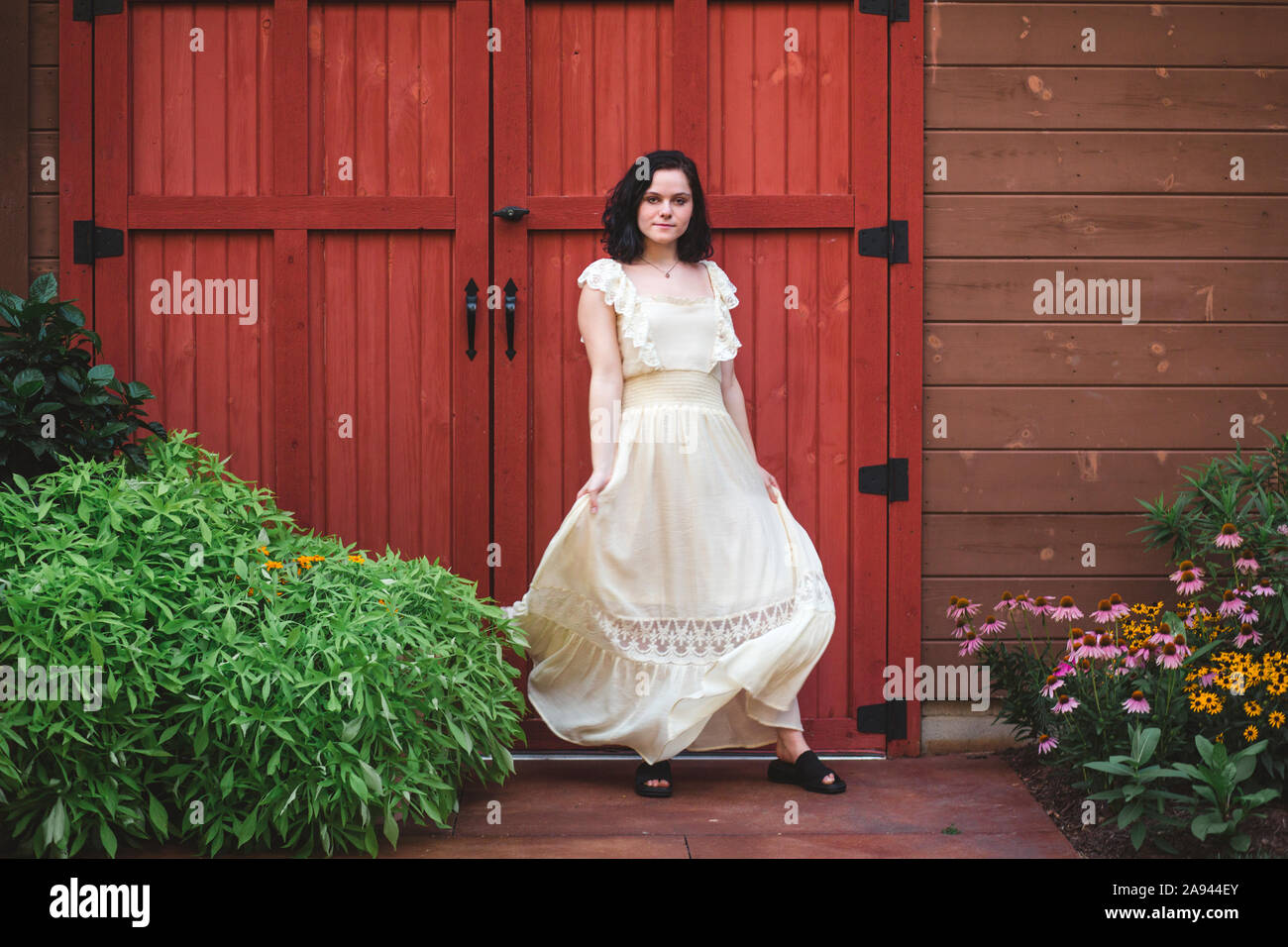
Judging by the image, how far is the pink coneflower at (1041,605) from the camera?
141 inches

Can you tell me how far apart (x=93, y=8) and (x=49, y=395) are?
1.36 m

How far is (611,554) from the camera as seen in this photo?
11.3 ft

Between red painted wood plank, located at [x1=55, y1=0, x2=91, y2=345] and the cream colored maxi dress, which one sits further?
red painted wood plank, located at [x1=55, y1=0, x2=91, y2=345]

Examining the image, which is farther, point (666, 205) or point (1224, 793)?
point (666, 205)

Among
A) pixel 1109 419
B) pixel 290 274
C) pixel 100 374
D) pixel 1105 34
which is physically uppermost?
pixel 1105 34

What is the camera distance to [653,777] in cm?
346

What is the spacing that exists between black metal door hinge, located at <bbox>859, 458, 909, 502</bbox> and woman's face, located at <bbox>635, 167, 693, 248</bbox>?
998 mm

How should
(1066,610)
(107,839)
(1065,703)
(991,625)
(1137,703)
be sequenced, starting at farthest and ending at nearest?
(991,625), (1066,610), (1065,703), (1137,703), (107,839)

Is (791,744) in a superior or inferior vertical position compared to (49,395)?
inferior

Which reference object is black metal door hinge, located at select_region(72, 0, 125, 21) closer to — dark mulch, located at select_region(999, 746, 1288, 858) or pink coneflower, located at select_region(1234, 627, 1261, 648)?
dark mulch, located at select_region(999, 746, 1288, 858)

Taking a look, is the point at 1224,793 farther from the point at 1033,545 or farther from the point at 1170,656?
the point at 1033,545

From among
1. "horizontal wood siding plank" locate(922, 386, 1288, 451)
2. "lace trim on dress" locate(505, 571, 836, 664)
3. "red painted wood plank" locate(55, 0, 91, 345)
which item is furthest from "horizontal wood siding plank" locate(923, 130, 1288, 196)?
"red painted wood plank" locate(55, 0, 91, 345)

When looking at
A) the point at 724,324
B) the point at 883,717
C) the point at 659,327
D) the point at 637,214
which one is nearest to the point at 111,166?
the point at 637,214

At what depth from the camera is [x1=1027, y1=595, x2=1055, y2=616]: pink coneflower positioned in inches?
141
